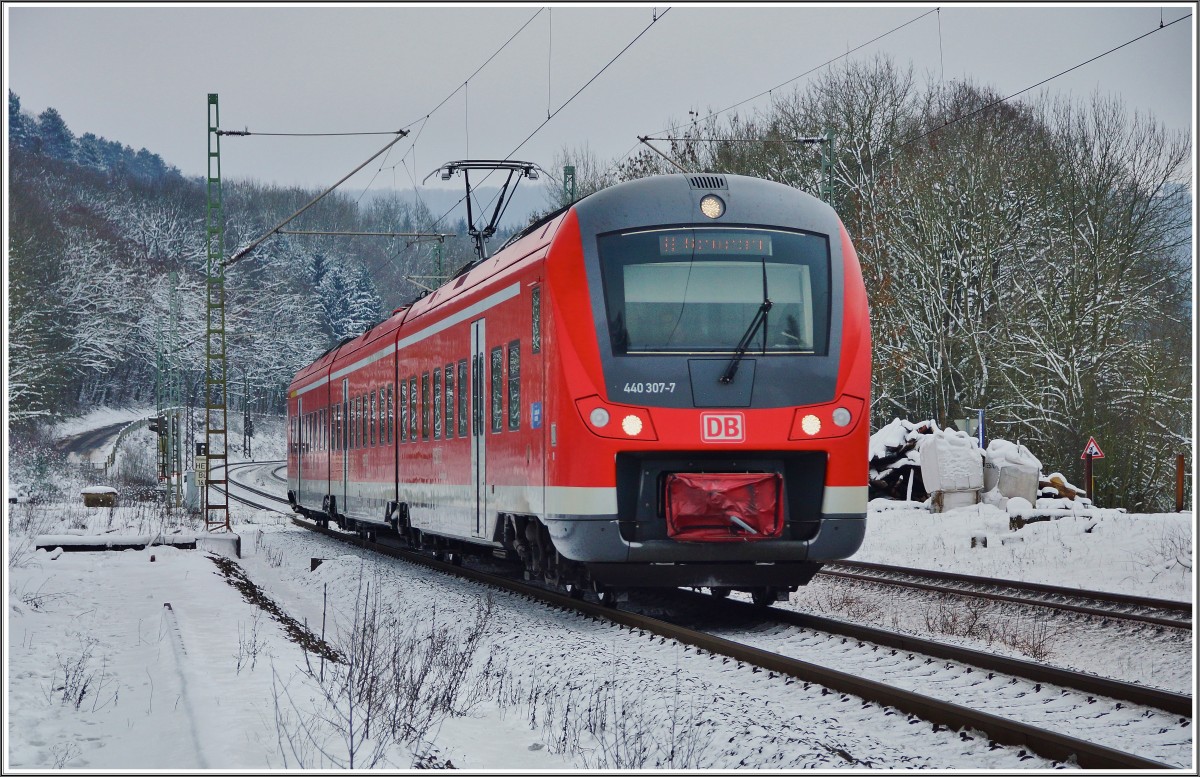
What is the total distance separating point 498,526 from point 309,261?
100897 mm

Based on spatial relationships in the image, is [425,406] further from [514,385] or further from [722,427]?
[722,427]

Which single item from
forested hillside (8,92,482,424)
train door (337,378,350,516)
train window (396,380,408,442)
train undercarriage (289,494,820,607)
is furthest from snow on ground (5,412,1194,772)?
forested hillside (8,92,482,424)

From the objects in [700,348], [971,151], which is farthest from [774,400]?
[971,151]

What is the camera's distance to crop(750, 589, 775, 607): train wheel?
11312 mm

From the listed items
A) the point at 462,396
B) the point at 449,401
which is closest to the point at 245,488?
the point at 449,401

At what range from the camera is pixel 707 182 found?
417 inches

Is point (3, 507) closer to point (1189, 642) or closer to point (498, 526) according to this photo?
point (498, 526)

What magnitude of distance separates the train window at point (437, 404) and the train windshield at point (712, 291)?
209 inches

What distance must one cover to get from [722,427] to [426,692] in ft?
10.7

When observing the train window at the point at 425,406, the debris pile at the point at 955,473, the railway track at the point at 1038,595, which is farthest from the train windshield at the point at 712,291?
the debris pile at the point at 955,473

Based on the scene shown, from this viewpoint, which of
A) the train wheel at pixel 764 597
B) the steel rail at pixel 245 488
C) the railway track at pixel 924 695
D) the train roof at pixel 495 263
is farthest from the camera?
the steel rail at pixel 245 488

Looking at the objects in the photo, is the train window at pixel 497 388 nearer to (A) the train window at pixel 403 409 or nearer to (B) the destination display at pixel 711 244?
(B) the destination display at pixel 711 244

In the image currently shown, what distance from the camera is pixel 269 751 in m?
5.55

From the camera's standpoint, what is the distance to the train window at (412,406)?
16438mm
